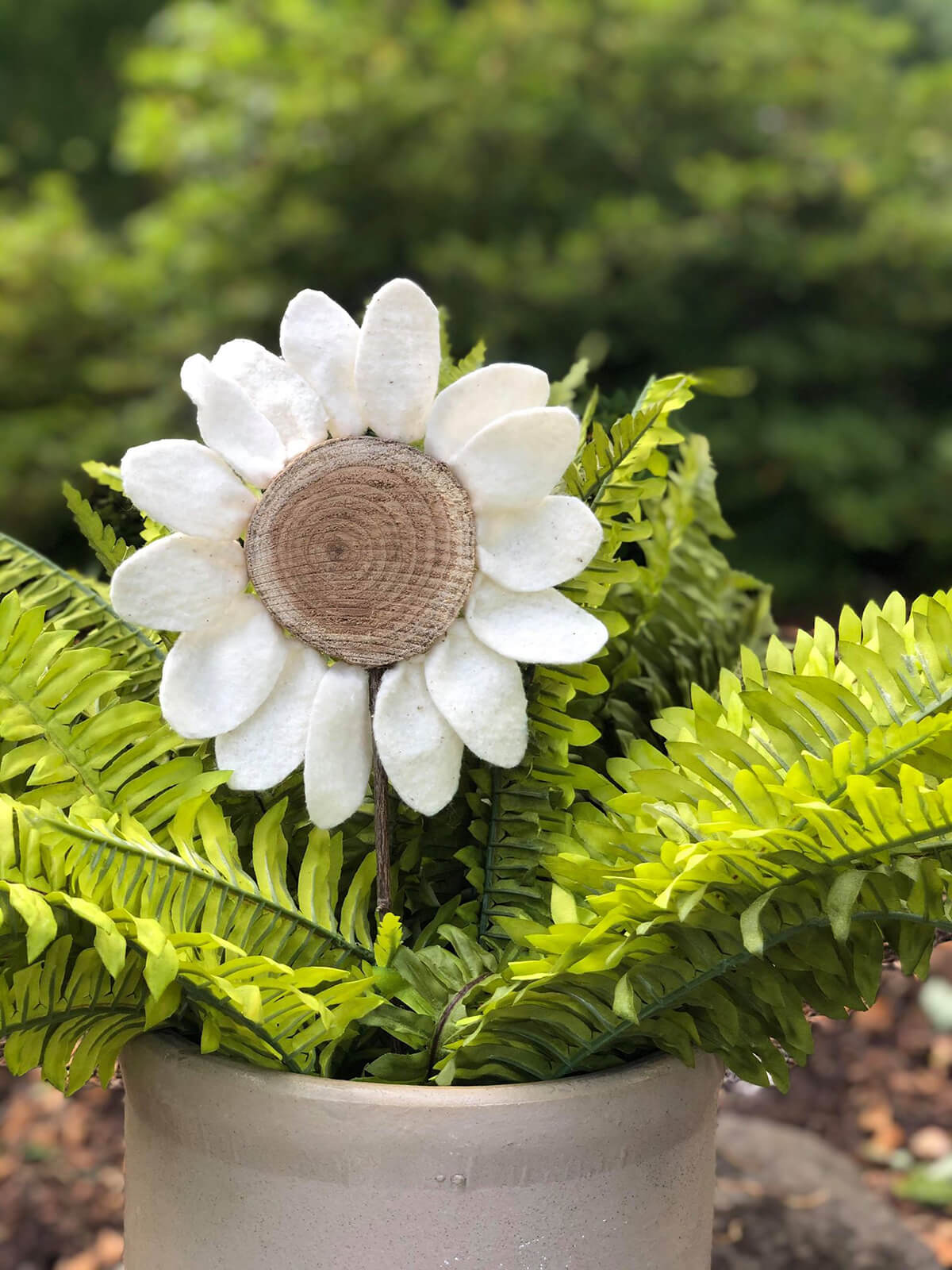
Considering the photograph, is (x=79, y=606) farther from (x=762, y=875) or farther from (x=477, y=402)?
(x=762, y=875)

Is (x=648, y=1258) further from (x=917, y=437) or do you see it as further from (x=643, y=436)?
(x=917, y=437)

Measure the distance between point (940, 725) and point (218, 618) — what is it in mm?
357

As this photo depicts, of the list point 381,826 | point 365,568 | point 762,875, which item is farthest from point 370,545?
point 762,875

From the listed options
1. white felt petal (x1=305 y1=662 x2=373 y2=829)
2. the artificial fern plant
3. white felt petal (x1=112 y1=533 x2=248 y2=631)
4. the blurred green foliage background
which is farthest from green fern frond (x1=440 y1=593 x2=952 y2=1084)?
the blurred green foliage background

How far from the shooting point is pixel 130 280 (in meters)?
3.09

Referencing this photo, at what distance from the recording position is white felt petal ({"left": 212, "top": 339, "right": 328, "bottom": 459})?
25.4 inches

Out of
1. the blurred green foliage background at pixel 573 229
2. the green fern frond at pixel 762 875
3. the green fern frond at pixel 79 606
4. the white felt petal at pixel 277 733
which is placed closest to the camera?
the green fern frond at pixel 762 875

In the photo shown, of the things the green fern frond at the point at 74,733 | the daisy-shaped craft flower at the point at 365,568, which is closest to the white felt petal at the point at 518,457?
the daisy-shaped craft flower at the point at 365,568

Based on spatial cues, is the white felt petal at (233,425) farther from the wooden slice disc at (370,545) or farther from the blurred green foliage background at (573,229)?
the blurred green foliage background at (573,229)

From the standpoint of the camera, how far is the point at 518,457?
61 cm

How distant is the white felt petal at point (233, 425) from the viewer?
24.3 inches

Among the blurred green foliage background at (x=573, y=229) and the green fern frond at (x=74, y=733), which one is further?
the blurred green foliage background at (x=573, y=229)

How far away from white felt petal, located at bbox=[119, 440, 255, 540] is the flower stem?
0.11 m

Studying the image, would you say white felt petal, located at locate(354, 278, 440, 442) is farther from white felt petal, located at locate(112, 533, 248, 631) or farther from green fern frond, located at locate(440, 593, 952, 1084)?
green fern frond, located at locate(440, 593, 952, 1084)
